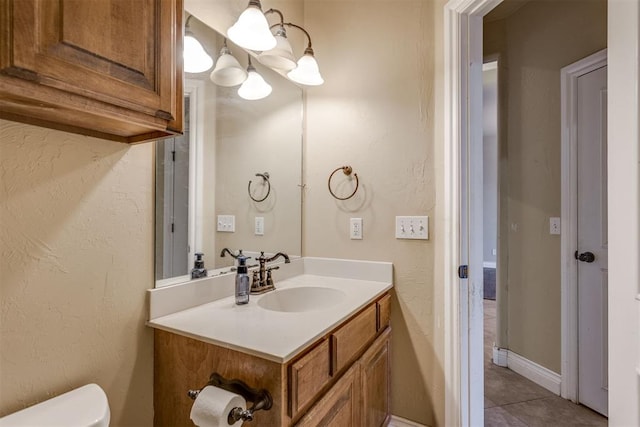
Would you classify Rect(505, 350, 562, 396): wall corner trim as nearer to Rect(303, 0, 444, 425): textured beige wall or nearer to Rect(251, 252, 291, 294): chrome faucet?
Rect(303, 0, 444, 425): textured beige wall

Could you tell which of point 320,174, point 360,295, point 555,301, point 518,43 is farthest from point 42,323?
point 518,43

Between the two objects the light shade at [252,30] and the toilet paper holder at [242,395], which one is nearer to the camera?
the toilet paper holder at [242,395]

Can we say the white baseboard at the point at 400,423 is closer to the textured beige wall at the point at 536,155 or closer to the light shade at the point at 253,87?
the textured beige wall at the point at 536,155

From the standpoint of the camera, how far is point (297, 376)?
0.89 metres

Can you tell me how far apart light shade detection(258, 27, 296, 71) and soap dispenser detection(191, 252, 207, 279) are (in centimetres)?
95

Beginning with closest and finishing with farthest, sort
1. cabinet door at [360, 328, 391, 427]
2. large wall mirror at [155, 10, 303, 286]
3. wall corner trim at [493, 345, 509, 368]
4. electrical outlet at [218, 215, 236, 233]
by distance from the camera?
large wall mirror at [155, 10, 303, 286] < cabinet door at [360, 328, 391, 427] < electrical outlet at [218, 215, 236, 233] < wall corner trim at [493, 345, 509, 368]

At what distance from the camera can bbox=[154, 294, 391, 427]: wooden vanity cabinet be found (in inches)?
34.4

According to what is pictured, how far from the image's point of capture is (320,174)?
6.28ft

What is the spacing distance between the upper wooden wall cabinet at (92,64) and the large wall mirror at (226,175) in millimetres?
379

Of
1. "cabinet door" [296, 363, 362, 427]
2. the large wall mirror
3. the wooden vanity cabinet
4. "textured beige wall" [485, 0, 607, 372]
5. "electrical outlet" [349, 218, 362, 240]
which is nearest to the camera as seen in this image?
the wooden vanity cabinet

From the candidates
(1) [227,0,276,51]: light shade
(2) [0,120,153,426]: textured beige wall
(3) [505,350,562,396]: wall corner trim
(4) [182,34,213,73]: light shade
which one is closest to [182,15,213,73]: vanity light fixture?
(4) [182,34,213,73]: light shade

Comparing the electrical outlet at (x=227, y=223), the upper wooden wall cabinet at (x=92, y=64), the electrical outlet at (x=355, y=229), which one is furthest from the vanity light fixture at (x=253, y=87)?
the electrical outlet at (x=355, y=229)

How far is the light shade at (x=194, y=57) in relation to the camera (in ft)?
4.10

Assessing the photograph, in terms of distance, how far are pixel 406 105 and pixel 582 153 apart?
119cm
